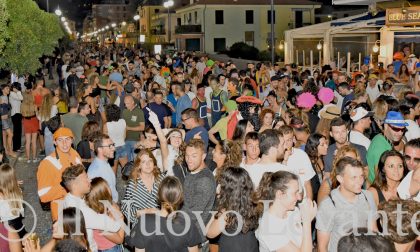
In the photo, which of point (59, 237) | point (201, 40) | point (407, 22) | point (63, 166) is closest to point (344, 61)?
point (407, 22)

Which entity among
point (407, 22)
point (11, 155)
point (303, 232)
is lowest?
point (11, 155)

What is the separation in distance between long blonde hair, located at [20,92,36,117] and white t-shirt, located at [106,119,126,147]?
148 inches

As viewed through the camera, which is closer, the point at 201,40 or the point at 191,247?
the point at 191,247

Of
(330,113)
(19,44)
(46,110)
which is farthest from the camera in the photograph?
(19,44)

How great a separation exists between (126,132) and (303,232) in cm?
575

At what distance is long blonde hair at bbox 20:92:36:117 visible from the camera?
38.5 feet

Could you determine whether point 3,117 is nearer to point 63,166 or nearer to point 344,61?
point 63,166

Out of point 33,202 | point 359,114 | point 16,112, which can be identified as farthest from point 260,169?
point 16,112

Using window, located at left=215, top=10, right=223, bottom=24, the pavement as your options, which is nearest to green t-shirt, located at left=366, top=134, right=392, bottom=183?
the pavement

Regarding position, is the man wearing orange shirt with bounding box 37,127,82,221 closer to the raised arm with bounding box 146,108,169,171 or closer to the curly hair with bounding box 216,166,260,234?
the raised arm with bounding box 146,108,169,171

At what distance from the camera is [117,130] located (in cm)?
884

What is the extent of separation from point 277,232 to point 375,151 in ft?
7.89

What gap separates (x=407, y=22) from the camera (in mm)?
18188

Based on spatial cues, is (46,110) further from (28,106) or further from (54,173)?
(54,173)
